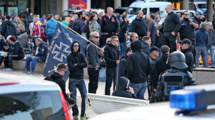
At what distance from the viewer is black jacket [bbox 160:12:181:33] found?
14.2 meters

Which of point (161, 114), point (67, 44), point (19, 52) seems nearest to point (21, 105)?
point (161, 114)

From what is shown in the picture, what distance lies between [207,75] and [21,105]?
10259 millimetres

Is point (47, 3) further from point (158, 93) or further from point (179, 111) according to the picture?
point (179, 111)

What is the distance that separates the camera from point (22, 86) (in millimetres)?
4145

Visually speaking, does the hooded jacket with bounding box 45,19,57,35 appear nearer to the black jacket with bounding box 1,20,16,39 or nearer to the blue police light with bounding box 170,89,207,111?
the black jacket with bounding box 1,20,16,39

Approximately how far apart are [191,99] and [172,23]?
12.3 meters

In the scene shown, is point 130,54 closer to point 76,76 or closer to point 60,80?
point 76,76

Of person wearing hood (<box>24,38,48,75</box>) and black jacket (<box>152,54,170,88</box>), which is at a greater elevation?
black jacket (<box>152,54,170,88</box>)

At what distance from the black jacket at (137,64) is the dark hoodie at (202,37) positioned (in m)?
6.93

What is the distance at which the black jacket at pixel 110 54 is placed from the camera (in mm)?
11609

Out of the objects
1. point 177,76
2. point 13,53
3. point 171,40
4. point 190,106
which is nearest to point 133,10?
point 13,53

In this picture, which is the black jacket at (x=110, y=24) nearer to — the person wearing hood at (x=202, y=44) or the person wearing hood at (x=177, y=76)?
the person wearing hood at (x=202, y=44)

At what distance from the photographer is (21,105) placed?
13.5 ft

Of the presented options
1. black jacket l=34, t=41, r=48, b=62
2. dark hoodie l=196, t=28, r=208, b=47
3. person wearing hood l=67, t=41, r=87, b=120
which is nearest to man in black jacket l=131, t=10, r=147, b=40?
dark hoodie l=196, t=28, r=208, b=47
